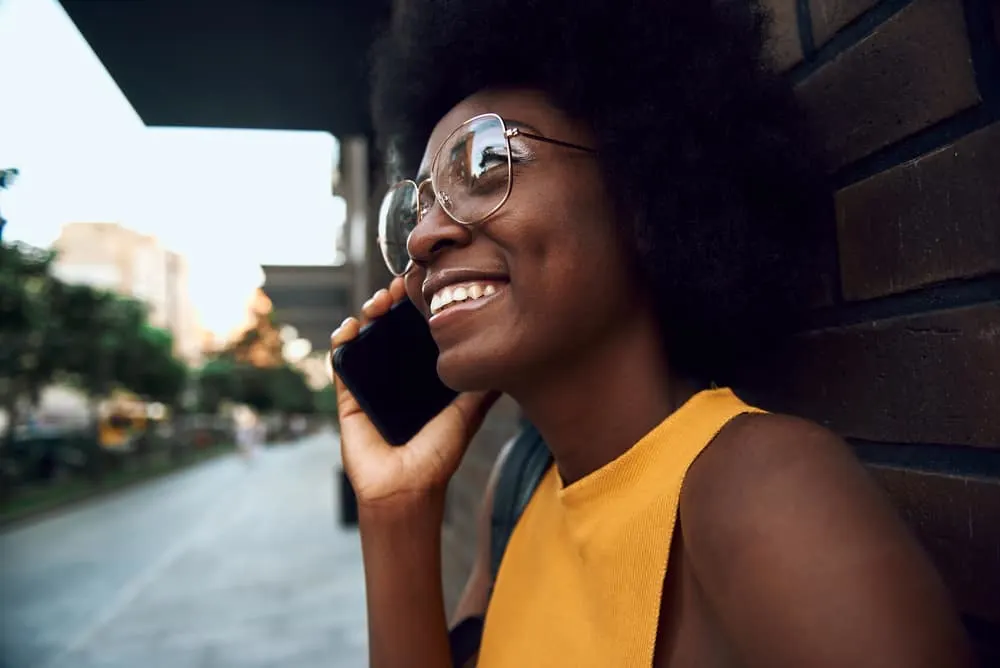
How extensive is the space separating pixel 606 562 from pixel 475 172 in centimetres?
67

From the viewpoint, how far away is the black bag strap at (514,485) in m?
1.78

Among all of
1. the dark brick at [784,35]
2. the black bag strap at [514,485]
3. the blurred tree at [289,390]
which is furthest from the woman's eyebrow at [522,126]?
the blurred tree at [289,390]

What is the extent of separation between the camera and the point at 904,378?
1.20 m

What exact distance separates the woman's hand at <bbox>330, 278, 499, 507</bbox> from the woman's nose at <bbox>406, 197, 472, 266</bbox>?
0.47 meters

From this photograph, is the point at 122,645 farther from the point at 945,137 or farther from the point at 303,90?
the point at 945,137

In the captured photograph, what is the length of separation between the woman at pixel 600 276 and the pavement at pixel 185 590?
195 inches

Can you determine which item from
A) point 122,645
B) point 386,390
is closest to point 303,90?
point 386,390

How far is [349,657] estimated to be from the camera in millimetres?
5914

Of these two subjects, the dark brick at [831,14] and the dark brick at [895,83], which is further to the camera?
the dark brick at [831,14]

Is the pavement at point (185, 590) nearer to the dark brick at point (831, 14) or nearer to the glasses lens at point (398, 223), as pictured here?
the glasses lens at point (398, 223)

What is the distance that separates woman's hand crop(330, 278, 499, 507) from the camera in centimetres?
162

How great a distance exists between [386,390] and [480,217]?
671 mm

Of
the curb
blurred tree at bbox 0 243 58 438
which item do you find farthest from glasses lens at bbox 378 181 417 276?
the curb

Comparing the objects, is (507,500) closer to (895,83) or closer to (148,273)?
(895,83)
